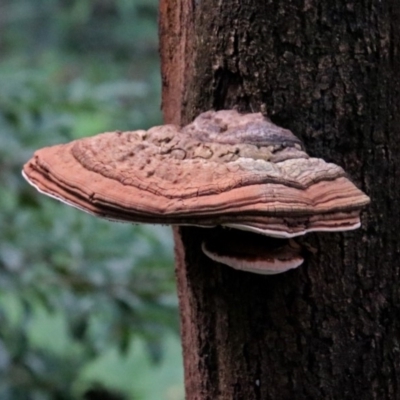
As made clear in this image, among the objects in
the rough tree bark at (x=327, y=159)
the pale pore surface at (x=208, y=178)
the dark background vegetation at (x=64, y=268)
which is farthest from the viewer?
the dark background vegetation at (x=64, y=268)

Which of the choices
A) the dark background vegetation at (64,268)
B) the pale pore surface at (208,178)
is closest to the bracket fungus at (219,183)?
the pale pore surface at (208,178)

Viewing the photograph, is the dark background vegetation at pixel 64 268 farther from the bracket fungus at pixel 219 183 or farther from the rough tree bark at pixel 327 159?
the bracket fungus at pixel 219 183

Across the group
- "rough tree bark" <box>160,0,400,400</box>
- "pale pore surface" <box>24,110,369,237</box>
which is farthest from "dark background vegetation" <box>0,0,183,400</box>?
"pale pore surface" <box>24,110,369,237</box>

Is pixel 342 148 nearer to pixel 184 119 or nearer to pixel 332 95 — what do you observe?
pixel 332 95

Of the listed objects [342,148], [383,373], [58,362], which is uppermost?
[342,148]

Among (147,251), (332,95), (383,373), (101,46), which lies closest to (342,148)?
(332,95)

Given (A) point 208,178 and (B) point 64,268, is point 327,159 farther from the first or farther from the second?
(B) point 64,268
